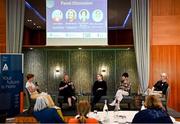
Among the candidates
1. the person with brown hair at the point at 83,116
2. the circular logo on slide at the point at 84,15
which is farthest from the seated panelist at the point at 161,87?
the person with brown hair at the point at 83,116

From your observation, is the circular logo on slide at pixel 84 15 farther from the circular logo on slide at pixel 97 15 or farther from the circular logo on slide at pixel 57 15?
the circular logo on slide at pixel 57 15

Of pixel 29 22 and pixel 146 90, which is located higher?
pixel 29 22

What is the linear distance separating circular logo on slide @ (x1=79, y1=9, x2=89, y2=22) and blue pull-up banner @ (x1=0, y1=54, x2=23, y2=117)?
2309 millimetres

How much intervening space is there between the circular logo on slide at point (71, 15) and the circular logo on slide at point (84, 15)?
183 millimetres

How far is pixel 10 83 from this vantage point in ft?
29.3

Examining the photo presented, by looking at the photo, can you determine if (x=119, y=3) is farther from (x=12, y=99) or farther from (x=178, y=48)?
(x=12, y=99)

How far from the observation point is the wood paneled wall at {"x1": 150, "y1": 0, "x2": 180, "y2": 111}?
1005 cm

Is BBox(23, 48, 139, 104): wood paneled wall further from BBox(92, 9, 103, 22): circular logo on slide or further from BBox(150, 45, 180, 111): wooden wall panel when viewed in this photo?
BBox(92, 9, 103, 22): circular logo on slide

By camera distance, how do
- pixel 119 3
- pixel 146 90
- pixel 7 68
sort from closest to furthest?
pixel 7 68
pixel 146 90
pixel 119 3

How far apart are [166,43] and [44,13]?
4805mm

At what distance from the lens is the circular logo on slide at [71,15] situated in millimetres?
10203

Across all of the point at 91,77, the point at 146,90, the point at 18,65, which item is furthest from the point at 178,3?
the point at 18,65

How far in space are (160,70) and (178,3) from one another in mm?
2095

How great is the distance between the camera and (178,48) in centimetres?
1003
